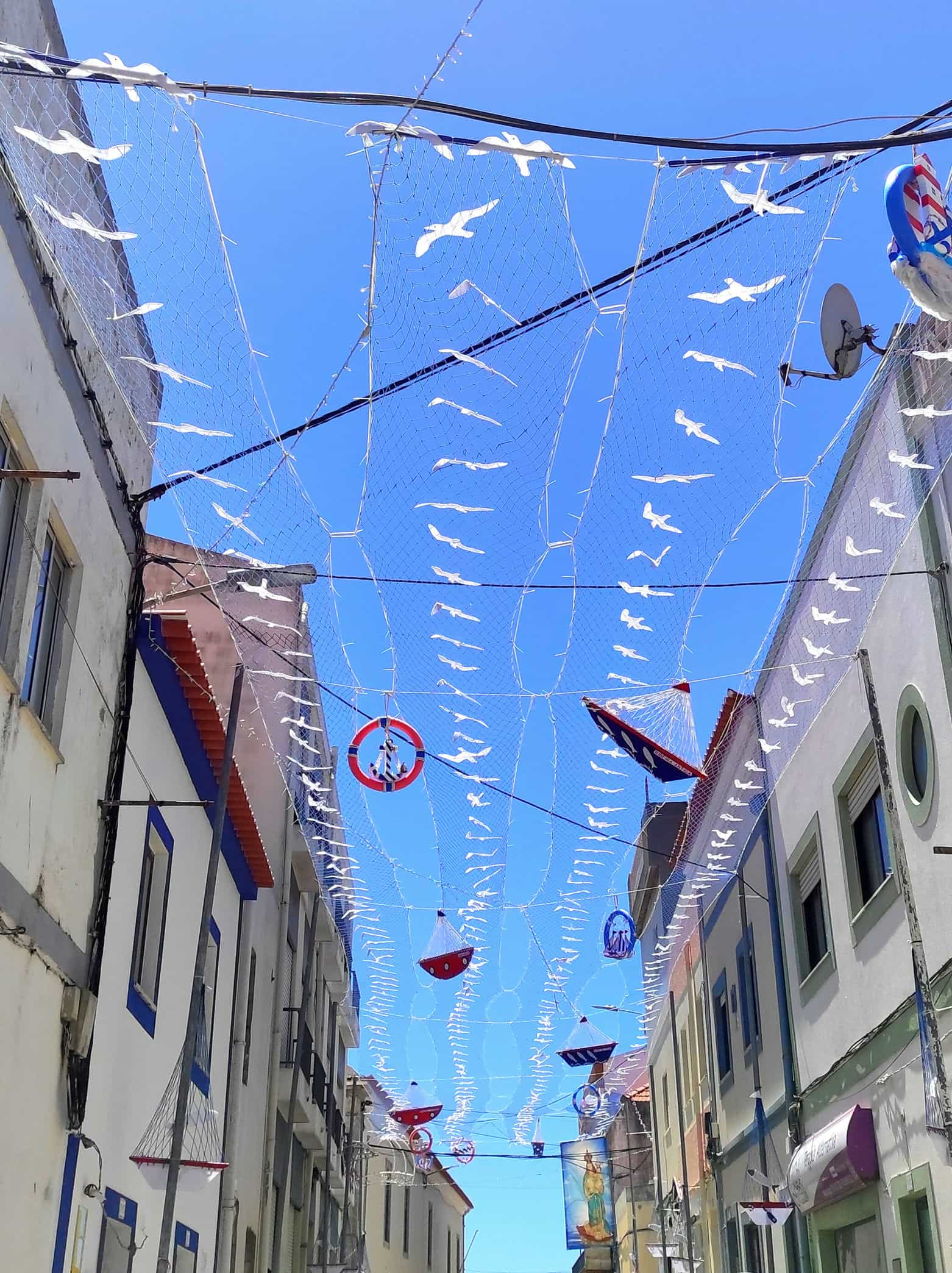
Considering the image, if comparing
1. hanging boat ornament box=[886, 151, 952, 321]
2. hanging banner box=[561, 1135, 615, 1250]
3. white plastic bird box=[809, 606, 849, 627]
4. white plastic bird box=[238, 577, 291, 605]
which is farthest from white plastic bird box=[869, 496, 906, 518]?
hanging banner box=[561, 1135, 615, 1250]

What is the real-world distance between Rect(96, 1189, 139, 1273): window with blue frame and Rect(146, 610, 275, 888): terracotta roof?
9.59ft

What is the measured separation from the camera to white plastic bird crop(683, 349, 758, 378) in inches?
205

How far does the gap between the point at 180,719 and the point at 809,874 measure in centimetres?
581

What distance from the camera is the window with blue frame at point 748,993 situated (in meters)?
13.0

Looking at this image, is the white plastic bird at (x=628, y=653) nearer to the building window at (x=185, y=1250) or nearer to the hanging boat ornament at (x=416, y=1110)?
the building window at (x=185, y=1250)

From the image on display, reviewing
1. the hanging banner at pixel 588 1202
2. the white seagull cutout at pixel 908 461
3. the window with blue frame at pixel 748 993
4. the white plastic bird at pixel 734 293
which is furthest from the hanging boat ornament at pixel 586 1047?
the hanging banner at pixel 588 1202

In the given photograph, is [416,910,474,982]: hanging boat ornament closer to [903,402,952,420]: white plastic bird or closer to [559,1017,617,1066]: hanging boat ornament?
[559,1017,617,1066]: hanging boat ornament

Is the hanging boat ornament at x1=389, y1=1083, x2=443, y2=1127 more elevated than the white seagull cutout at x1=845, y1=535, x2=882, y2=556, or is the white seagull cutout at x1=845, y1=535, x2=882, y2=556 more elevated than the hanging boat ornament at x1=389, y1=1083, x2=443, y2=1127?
the white seagull cutout at x1=845, y1=535, x2=882, y2=556

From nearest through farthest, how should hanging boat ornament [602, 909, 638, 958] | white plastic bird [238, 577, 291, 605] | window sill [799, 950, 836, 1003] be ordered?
white plastic bird [238, 577, 291, 605]
window sill [799, 950, 836, 1003]
hanging boat ornament [602, 909, 638, 958]

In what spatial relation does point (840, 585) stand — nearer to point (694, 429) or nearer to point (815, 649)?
point (815, 649)

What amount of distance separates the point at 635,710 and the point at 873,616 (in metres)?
2.04

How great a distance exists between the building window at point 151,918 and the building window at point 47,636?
2156mm

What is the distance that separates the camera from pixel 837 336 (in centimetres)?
540

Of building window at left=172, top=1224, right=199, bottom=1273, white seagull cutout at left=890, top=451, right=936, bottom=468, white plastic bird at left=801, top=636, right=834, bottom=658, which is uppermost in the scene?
white plastic bird at left=801, top=636, right=834, bottom=658
